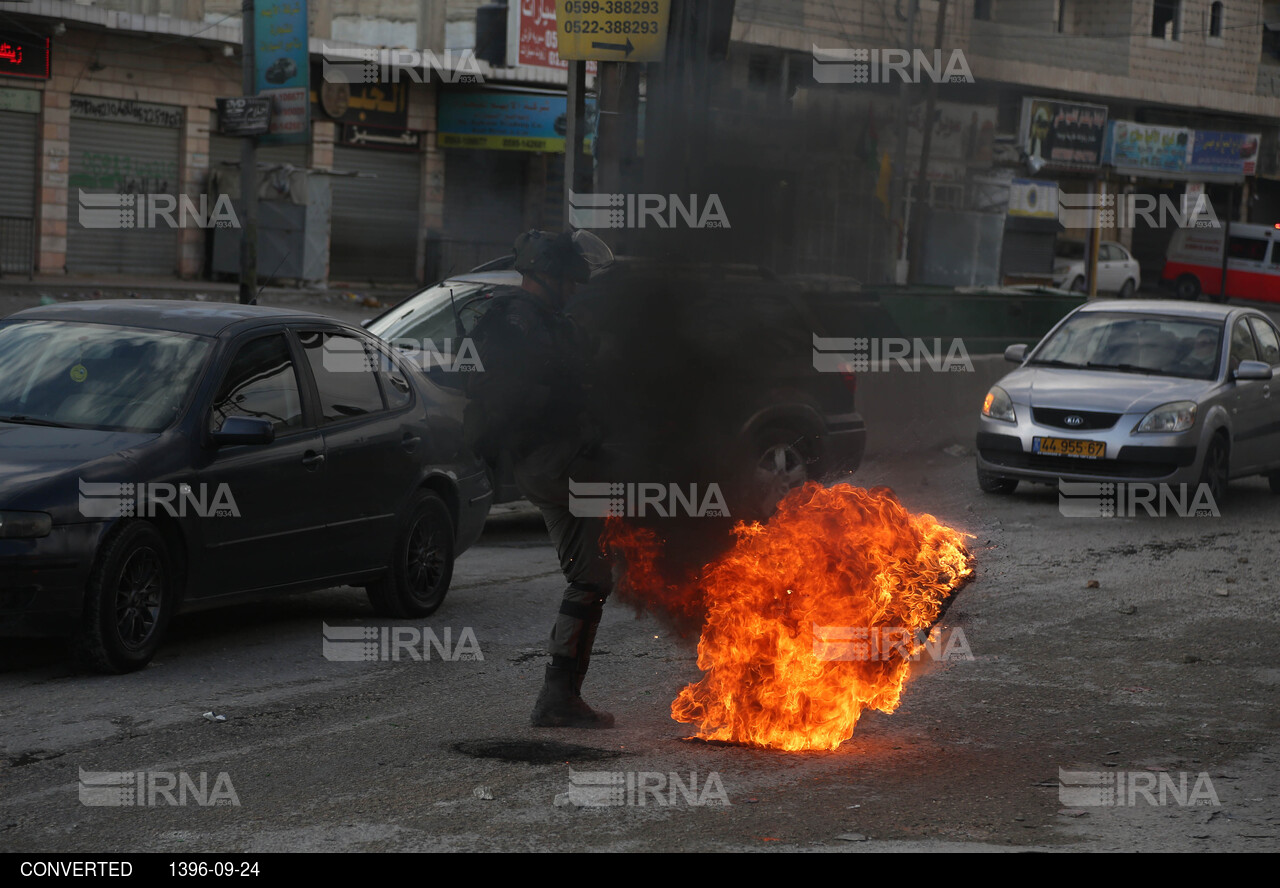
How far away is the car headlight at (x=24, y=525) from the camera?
19.4 feet

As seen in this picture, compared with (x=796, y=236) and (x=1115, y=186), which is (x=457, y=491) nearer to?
(x=796, y=236)

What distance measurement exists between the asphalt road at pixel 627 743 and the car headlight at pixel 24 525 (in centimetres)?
64

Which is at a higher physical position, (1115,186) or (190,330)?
(1115,186)

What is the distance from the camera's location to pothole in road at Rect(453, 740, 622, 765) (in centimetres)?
516

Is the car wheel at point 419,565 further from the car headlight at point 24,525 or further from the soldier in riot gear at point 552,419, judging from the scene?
the soldier in riot gear at point 552,419

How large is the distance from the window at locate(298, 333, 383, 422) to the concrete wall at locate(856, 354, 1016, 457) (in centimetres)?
743

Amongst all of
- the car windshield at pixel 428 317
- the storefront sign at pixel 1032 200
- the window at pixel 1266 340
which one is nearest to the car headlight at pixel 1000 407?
the window at pixel 1266 340

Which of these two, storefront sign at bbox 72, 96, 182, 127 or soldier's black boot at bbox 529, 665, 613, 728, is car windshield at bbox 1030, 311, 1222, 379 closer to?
soldier's black boot at bbox 529, 665, 613, 728

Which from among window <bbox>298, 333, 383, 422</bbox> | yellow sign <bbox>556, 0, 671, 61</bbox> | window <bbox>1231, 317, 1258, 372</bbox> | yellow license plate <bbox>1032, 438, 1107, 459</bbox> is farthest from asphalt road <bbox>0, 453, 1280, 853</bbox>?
yellow sign <bbox>556, 0, 671, 61</bbox>

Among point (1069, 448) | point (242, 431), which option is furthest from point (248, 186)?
point (242, 431)

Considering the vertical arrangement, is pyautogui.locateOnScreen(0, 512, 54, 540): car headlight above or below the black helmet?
below
